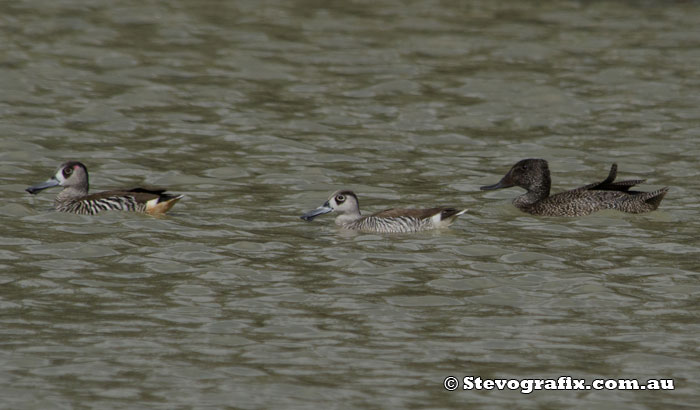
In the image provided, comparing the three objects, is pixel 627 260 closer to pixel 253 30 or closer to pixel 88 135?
pixel 88 135

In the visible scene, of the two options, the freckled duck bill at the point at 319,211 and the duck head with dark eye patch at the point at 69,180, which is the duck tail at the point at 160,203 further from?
the freckled duck bill at the point at 319,211

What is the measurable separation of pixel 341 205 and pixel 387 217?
609mm

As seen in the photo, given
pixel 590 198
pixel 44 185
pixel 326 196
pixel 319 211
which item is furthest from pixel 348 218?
pixel 44 185

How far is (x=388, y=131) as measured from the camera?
1992 centimetres

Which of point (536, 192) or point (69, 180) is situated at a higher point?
point (536, 192)

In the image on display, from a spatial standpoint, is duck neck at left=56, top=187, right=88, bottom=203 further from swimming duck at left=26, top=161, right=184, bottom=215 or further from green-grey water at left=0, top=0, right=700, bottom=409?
green-grey water at left=0, top=0, right=700, bottom=409

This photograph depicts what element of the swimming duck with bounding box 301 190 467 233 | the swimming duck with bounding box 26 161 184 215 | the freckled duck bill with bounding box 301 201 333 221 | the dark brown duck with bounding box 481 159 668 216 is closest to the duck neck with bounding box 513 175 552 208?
the dark brown duck with bounding box 481 159 668 216

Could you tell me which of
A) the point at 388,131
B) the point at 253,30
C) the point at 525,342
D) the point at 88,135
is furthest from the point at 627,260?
the point at 253,30

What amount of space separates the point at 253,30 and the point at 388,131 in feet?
20.5

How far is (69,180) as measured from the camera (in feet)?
51.0

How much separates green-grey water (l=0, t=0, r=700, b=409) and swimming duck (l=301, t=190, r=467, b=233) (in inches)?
9.1

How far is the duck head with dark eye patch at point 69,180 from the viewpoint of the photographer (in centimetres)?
1553

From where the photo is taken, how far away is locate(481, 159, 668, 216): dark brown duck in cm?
1583

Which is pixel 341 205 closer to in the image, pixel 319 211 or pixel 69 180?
pixel 319 211
